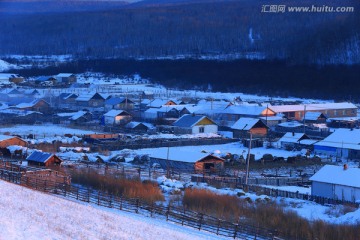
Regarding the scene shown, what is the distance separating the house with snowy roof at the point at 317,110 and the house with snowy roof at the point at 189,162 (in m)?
10.6

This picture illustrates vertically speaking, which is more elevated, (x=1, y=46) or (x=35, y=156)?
(x=1, y=46)

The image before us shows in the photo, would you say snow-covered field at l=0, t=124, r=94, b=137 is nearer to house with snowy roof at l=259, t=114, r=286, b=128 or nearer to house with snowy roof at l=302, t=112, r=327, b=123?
house with snowy roof at l=259, t=114, r=286, b=128

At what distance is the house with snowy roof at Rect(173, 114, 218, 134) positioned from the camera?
21641 millimetres

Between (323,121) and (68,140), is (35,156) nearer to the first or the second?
(68,140)

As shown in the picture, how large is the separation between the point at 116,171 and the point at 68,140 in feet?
18.3

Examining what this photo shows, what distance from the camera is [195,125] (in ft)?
71.2

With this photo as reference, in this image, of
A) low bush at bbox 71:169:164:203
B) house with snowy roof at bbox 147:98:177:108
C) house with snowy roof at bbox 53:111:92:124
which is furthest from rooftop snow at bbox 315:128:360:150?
house with snowy roof at bbox 147:98:177:108

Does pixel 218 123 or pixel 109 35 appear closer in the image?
pixel 218 123

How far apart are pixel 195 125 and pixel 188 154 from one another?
22.0 feet

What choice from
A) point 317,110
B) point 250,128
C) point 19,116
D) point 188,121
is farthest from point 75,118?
point 317,110

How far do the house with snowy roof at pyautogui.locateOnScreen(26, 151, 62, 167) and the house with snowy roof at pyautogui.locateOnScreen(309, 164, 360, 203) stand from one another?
533 centimetres

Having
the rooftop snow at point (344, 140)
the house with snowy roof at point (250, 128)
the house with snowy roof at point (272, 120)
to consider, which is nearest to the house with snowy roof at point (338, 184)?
the rooftop snow at point (344, 140)

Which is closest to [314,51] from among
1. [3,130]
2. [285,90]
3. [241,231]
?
[285,90]

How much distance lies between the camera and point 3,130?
71.6 ft
